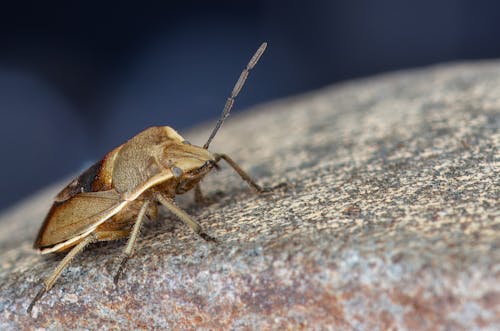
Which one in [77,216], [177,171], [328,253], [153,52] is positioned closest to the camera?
[328,253]

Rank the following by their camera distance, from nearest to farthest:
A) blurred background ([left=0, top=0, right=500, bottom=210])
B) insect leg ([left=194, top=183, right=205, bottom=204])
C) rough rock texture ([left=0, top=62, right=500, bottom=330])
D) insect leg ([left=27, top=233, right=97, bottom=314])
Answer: rough rock texture ([left=0, top=62, right=500, bottom=330]) < insect leg ([left=27, top=233, right=97, bottom=314]) < insect leg ([left=194, top=183, right=205, bottom=204]) < blurred background ([left=0, top=0, right=500, bottom=210])

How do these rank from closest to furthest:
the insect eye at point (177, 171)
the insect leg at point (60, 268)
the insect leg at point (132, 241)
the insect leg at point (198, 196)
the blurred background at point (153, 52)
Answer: the insect leg at point (132, 241)
the insect leg at point (60, 268)
the insect eye at point (177, 171)
the insect leg at point (198, 196)
the blurred background at point (153, 52)

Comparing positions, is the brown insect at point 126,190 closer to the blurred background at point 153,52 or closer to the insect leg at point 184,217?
the insect leg at point 184,217

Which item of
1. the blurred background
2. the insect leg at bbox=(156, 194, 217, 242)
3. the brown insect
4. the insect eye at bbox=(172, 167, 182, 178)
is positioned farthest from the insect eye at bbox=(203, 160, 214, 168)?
the blurred background

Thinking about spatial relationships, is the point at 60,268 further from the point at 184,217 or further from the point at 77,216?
the point at 184,217

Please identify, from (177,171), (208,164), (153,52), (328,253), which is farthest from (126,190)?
(153,52)

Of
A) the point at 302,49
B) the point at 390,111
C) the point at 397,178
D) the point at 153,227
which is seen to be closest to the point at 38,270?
the point at 153,227

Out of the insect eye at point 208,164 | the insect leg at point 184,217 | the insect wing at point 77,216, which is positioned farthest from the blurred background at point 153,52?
the insect leg at point 184,217

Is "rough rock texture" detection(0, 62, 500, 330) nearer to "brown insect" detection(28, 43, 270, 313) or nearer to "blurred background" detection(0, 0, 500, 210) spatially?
"brown insect" detection(28, 43, 270, 313)
